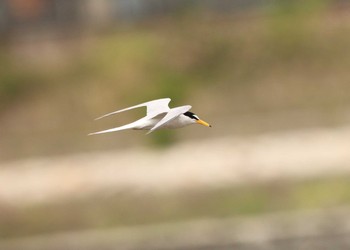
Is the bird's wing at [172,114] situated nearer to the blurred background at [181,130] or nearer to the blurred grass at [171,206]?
the blurred background at [181,130]

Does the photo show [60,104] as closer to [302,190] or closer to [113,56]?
[113,56]

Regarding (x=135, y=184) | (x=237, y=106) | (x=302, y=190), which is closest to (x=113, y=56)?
(x=237, y=106)

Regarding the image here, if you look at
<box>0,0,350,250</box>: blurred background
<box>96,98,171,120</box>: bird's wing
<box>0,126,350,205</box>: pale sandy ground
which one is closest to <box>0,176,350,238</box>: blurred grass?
<box>0,0,350,250</box>: blurred background

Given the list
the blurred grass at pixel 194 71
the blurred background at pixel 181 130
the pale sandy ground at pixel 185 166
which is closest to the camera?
the blurred background at pixel 181 130

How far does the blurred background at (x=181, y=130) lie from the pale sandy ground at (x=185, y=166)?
0.02 meters

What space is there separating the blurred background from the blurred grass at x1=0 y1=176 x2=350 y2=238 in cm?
2

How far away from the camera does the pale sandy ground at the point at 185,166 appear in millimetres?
12000

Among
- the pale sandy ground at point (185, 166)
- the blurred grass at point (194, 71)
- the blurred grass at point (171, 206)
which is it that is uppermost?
the blurred grass at point (194, 71)

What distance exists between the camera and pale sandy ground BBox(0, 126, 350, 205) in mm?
12000

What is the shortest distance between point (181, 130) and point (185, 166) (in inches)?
26.7

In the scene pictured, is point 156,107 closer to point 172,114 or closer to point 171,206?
point 172,114

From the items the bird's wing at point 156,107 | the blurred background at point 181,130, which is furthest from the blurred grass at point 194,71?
the bird's wing at point 156,107

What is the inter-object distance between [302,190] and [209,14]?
5774 millimetres

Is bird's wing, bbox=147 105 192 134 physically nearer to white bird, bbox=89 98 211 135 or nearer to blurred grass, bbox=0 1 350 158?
white bird, bbox=89 98 211 135
